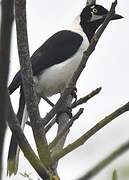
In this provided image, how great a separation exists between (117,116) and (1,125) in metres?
0.84

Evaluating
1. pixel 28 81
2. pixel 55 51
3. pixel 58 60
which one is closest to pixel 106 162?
pixel 28 81

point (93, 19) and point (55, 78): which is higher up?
point (93, 19)

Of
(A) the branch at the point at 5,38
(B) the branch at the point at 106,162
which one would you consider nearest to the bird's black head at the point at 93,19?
(B) the branch at the point at 106,162

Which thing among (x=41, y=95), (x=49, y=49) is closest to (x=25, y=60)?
(x=41, y=95)

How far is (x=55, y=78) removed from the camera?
16.5 feet

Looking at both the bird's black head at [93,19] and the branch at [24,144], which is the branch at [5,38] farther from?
the bird's black head at [93,19]

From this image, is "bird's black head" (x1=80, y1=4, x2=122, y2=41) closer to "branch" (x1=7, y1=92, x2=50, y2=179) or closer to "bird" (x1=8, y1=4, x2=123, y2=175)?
"bird" (x1=8, y1=4, x2=123, y2=175)

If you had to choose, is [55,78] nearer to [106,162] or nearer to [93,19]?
[93,19]

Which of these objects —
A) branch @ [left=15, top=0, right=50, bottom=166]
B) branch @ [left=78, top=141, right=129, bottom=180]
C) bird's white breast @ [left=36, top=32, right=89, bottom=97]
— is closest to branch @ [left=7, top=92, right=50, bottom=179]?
branch @ [left=15, top=0, right=50, bottom=166]

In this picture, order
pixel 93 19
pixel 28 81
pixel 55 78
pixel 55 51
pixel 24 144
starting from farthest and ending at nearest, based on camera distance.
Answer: pixel 93 19, pixel 55 51, pixel 55 78, pixel 28 81, pixel 24 144

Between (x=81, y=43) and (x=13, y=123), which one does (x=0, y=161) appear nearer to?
(x=13, y=123)

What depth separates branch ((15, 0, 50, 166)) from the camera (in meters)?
1.14

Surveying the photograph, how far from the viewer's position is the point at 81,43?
530cm

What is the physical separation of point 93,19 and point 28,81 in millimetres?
4371
